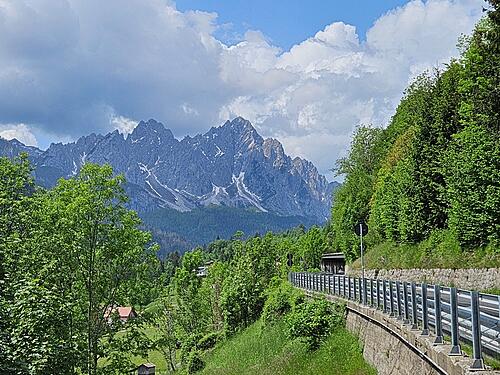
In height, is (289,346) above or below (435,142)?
below

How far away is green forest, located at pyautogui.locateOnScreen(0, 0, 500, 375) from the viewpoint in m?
19.2

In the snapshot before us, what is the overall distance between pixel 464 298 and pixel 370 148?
8117 centimetres

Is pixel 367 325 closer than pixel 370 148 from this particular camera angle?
Yes

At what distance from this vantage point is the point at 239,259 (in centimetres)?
5125

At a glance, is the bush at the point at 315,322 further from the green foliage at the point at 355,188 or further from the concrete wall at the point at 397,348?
the green foliage at the point at 355,188

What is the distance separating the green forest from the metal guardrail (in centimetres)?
260

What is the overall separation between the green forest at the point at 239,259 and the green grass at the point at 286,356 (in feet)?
0.37

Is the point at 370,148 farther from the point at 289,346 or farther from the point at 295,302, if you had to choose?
the point at 289,346

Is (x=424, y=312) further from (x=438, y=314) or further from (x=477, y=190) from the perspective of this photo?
(x=477, y=190)

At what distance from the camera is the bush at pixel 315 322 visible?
23.7m

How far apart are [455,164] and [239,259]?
22960mm

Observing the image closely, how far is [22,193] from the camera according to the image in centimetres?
3078

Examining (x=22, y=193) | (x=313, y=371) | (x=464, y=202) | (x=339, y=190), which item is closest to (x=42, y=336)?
(x=313, y=371)

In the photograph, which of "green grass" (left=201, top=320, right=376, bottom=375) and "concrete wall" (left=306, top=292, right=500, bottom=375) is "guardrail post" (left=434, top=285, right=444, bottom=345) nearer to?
"concrete wall" (left=306, top=292, right=500, bottom=375)
